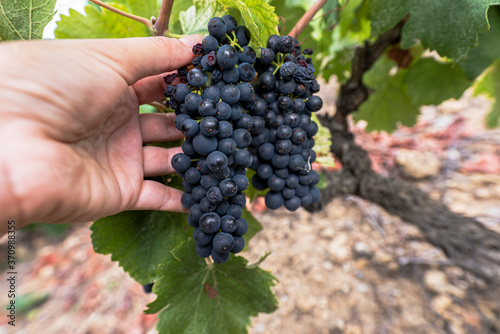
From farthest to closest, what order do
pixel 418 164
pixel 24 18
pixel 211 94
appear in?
pixel 418 164, pixel 24 18, pixel 211 94

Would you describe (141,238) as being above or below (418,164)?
below

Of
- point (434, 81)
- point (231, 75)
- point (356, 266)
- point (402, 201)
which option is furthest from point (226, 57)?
point (356, 266)

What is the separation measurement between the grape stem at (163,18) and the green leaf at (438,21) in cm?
59

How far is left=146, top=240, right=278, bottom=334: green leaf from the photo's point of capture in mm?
845

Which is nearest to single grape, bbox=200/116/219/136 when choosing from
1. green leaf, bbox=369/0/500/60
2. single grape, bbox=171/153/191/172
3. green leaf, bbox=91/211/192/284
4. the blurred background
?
single grape, bbox=171/153/191/172

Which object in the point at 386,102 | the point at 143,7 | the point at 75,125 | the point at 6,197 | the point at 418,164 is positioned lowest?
the point at 6,197

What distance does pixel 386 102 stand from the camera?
1.82 metres

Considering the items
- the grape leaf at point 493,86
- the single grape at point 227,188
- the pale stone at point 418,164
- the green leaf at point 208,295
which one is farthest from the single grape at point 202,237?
the pale stone at point 418,164

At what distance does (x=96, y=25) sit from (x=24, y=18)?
0.21 metres

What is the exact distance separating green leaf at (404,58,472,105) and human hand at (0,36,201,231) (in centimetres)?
124

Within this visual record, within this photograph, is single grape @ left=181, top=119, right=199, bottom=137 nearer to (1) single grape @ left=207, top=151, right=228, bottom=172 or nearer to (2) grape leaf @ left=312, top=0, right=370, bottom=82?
(1) single grape @ left=207, top=151, right=228, bottom=172

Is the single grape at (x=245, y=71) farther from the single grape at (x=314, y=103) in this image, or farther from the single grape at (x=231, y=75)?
the single grape at (x=314, y=103)

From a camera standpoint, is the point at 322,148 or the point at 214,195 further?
the point at 322,148

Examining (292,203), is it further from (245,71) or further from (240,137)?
(245,71)
